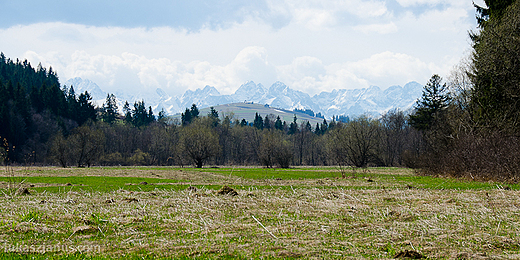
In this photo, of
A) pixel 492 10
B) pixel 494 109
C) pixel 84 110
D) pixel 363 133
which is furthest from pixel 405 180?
pixel 84 110

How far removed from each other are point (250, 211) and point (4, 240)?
4667mm

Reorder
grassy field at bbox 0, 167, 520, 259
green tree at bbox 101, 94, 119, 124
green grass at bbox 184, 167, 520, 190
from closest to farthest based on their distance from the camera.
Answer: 1. grassy field at bbox 0, 167, 520, 259
2. green grass at bbox 184, 167, 520, 190
3. green tree at bbox 101, 94, 119, 124

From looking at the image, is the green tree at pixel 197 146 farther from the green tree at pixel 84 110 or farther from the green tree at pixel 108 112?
the green tree at pixel 108 112

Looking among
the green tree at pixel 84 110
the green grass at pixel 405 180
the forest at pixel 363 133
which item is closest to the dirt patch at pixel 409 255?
the green grass at pixel 405 180

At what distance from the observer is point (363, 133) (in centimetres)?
5469

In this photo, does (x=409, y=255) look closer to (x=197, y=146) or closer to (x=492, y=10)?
(x=492, y=10)

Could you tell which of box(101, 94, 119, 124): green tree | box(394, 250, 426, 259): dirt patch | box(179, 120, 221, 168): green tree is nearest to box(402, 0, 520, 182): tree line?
box(394, 250, 426, 259): dirt patch

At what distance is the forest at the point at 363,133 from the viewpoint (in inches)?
899

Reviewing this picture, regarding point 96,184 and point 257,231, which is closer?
point 257,231

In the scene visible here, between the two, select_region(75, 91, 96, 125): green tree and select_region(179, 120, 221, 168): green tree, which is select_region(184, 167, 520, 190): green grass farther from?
select_region(75, 91, 96, 125): green tree

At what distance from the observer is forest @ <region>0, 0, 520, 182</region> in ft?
→ 74.9

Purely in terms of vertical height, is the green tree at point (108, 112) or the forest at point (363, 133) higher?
the green tree at point (108, 112)

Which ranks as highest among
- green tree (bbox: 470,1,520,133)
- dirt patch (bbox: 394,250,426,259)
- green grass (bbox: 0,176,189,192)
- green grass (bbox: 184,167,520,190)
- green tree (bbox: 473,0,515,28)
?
green tree (bbox: 473,0,515,28)

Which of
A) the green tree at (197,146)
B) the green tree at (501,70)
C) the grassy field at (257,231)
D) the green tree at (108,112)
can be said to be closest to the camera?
the grassy field at (257,231)
